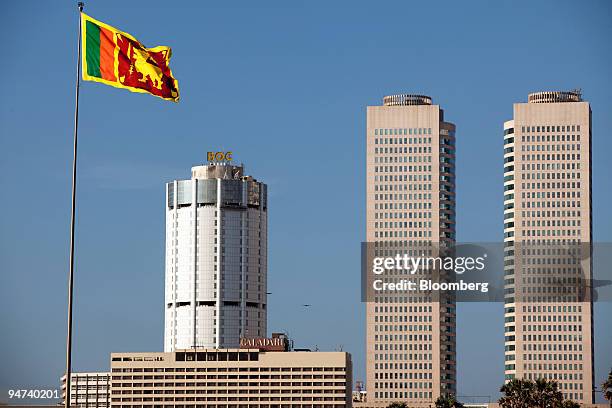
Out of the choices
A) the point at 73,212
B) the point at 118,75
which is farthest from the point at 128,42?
the point at 73,212

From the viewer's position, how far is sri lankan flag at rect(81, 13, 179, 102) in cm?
10719

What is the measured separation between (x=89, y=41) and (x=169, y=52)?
735 cm

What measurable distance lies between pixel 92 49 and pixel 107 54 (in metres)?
1.31

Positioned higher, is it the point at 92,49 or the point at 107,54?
the point at 92,49

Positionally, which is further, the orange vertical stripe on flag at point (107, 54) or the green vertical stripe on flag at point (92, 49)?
the orange vertical stripe on flag at point (107, 54)

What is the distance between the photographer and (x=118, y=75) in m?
109

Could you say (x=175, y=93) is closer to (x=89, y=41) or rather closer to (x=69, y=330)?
(x=89, y=41)

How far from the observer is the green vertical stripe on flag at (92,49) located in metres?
107

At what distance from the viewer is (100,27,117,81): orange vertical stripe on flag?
354ft

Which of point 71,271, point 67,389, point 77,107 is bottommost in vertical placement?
point 67,389

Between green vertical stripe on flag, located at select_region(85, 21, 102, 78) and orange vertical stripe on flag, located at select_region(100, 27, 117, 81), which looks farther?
orange vertical stripe on flag, located at select_region(100, 27, 117, 81)

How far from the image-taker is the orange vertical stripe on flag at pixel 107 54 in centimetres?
10800

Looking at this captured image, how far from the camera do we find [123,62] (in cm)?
10906

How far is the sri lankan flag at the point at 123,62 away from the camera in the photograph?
107 metres
